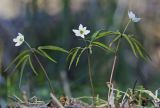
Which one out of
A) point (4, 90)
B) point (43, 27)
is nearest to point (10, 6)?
point (43, 27)

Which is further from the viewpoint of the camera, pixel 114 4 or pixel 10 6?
pixel 10 6

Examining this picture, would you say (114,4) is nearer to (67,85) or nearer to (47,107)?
(67,85)

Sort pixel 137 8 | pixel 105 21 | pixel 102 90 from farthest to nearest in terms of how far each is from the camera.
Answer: pixel 137 8 → pixel 105 21 → pixel 102 90

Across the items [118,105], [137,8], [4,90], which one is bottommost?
[118,105]

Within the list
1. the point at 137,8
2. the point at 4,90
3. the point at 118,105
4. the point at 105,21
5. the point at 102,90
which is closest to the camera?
the point at 118,105

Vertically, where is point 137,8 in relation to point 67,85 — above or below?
above

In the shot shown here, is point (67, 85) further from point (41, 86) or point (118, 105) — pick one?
point (118, 105)

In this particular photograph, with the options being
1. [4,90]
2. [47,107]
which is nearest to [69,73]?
[4,90]
